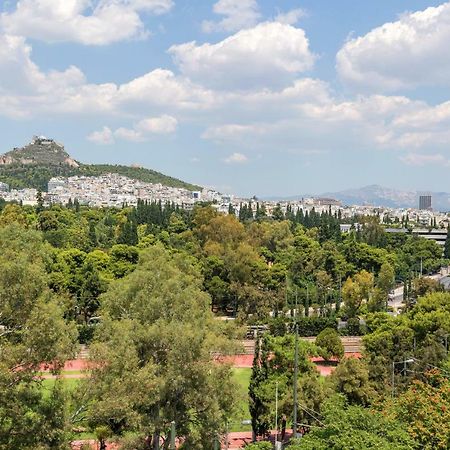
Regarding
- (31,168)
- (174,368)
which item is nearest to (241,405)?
(174,368)

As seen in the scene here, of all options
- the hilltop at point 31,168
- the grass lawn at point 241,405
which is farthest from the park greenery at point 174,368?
the hilltop at point 31,168

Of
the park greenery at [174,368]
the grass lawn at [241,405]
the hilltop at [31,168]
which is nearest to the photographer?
the park greenery at [174,368]

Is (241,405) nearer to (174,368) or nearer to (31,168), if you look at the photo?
(174,368)

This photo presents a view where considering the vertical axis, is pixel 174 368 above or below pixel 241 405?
above

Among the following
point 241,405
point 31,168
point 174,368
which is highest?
point 31,168

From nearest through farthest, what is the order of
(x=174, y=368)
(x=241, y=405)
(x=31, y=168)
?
(x=174, y=368), (x=241, y=405), (x=31, y=168)

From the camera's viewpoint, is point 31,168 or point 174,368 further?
point 31,168

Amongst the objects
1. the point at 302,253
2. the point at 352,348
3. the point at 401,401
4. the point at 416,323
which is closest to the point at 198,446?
the point at 401,401

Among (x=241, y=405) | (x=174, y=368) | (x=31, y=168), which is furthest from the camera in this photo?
(x=31, y=168)

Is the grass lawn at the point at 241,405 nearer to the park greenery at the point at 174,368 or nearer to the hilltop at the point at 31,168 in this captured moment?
the park greenery at the point at 174,368

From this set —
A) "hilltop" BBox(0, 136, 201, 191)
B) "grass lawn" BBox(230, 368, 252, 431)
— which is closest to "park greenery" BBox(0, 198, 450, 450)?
"grass lawn" BBox(230, 368, 252, 431)

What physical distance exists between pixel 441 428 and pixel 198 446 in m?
5.79

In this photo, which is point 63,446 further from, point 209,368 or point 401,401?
point 401,401

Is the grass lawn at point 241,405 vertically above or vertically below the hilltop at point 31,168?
below
